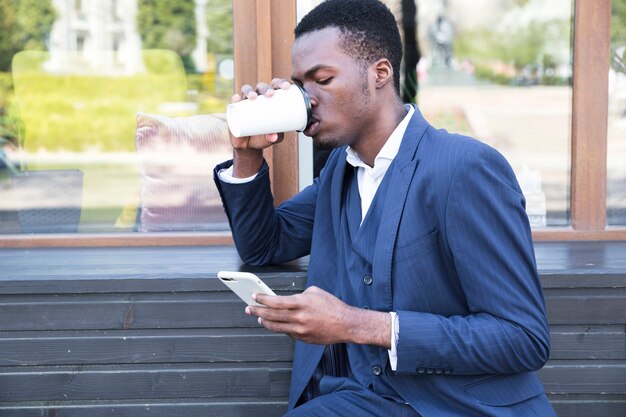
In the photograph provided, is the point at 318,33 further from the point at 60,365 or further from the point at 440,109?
the point at 440,109

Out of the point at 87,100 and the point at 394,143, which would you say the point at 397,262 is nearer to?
the point at 394,143

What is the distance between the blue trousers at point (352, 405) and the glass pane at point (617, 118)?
1.48 m

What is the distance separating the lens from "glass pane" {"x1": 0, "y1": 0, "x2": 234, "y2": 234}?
129 inches

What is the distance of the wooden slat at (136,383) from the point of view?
2504mm

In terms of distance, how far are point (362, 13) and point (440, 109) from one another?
221cm

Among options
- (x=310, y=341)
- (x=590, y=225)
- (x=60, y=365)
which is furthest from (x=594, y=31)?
(x=60, y=365)

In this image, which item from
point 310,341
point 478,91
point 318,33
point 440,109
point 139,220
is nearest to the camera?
point 310,341

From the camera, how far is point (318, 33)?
2043 mm

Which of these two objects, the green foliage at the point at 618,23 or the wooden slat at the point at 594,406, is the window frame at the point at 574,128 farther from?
the wooden slat at the point at 594,406

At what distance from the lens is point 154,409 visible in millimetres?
2510

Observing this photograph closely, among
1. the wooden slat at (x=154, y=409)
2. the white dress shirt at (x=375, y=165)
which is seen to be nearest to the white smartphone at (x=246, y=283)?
the white dress shirt at (x=375, y=165)

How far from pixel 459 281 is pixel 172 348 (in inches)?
37.6

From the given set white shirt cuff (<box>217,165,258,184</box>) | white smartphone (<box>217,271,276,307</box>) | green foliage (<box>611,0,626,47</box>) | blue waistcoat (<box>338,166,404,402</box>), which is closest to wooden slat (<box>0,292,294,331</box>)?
white shirt cuff (<box>217,165,258,184</box>)

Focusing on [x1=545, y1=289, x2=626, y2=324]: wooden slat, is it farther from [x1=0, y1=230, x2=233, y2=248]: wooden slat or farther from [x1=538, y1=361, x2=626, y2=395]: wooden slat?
[x1=0, y1=230, x2=233, y2=248]: wooden slat
